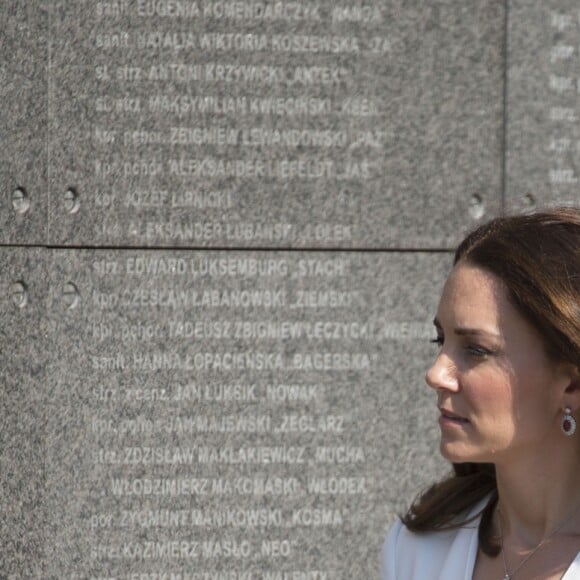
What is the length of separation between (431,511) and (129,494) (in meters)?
1.47

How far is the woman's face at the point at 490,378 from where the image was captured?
2398 millimetres

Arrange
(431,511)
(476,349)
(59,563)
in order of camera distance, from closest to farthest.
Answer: (476,349) → (431,511) → (59,563)

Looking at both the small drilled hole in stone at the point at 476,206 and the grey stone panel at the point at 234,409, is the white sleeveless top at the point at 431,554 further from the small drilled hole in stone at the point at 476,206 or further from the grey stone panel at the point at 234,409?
the small drilled hole in stone at the point at 476,206

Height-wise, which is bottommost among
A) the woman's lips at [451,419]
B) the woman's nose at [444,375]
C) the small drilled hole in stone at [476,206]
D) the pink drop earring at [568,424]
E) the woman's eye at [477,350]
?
the pink drop earring at [568,424]

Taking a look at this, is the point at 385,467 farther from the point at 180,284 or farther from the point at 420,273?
the point at 180,284

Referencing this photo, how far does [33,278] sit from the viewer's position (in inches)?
150

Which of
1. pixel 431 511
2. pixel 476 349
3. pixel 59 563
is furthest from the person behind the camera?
pixel 59 563

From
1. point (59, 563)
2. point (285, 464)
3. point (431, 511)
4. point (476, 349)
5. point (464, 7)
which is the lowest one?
point (59, 563)

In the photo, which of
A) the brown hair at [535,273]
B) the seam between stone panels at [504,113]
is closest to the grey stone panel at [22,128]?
the seam between stone panels at [504,113]

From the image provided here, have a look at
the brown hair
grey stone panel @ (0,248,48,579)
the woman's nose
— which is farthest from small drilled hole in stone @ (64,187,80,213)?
the woman's nose

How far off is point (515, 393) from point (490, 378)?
0.06 meters

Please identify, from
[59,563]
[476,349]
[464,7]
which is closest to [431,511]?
[476,349]

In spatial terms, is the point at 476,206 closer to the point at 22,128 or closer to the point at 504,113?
the point at 504,113

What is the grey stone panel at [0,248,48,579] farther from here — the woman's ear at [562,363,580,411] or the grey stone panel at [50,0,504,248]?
the woman's ear at [562,363,580,411]
